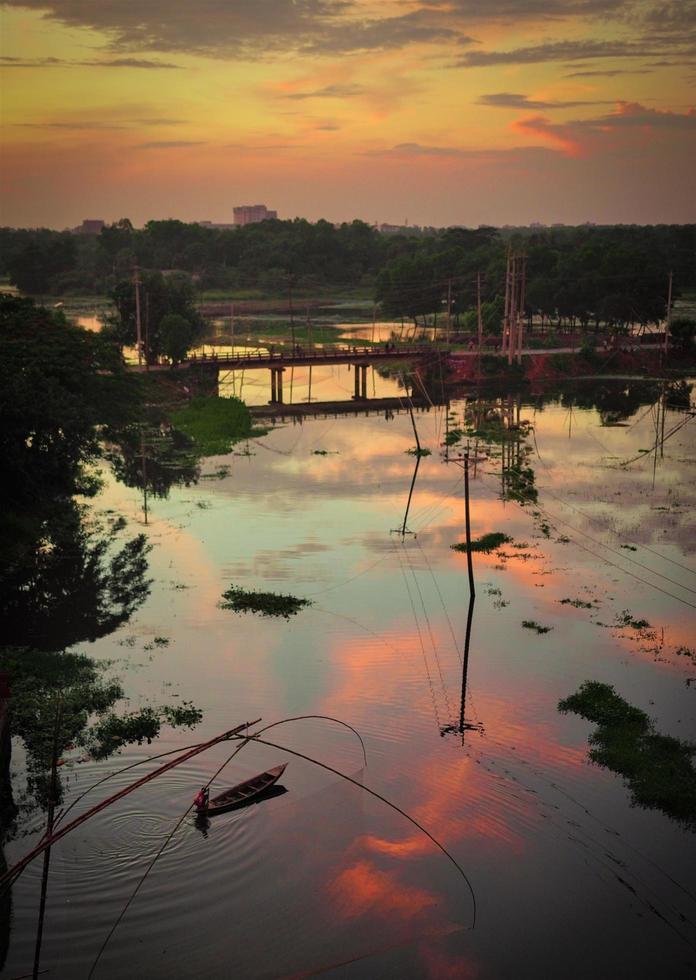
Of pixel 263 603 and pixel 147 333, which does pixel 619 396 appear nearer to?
pixel 147 333

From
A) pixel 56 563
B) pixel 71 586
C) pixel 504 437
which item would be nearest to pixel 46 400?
pixel 56 563

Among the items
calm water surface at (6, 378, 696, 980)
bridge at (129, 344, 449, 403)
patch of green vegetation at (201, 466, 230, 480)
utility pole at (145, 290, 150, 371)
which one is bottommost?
calm water surface at (6, 378, 696, 980)

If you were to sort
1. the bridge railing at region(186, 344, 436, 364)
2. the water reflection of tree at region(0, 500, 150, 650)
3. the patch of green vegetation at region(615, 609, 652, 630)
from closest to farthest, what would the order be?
the water reflection of tree at region(0, 500, 150, 650)
the patch of green vegetation at region(615, 609, 652, 630)
the bridge railing at region(186, 344, 436, 364)

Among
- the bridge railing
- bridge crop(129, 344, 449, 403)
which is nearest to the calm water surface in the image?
bridge crop(129, 344, 449, 403)

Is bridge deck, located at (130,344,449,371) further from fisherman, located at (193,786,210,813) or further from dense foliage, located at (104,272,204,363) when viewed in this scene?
fisherman, located at (193,786,210,813)

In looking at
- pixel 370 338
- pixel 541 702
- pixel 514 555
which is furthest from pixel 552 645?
pixel 370 338
